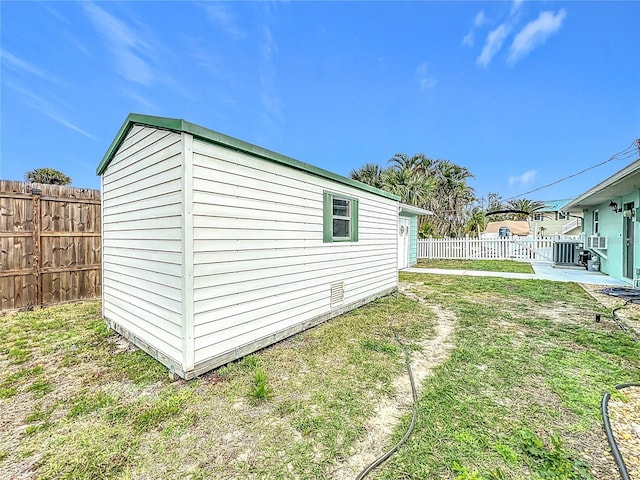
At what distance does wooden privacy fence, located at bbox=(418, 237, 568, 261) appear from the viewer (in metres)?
14.6

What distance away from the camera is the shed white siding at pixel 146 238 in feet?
9.13

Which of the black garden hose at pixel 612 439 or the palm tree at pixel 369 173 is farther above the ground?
the palm tree at pixel 369 173

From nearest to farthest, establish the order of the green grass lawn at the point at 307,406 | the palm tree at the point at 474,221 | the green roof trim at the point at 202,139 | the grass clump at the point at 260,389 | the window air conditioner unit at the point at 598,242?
the green grass lawn at the point at 307,406 < the grass clump at the point at 260,389 < the green roof trim at the point at 202,139 < the window air conditioner unit at the point at 598,242 < the palm tree at the point at 474,221

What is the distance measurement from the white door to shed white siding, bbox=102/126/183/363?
9735mm

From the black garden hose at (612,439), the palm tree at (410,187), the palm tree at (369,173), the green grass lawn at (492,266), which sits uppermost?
the palm tree at (369,173)

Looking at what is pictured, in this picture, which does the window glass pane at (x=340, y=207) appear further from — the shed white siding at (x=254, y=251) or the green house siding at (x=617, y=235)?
the green house siding at (x=617, y=235)

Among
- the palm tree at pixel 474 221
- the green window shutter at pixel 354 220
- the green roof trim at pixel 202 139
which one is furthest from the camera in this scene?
the palm tree at pixel 474 221

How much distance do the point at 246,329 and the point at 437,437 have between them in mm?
2153

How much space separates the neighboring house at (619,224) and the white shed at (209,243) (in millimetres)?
6330

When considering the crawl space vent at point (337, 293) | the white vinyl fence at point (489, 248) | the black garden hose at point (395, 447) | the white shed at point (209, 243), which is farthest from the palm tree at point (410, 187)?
the black garden hose at point (395, 447)

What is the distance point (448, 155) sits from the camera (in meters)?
24.7

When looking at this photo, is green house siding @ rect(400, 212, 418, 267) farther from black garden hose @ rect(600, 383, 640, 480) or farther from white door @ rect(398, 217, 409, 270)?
black garden hose @ rect(600, 383, 640, 480)

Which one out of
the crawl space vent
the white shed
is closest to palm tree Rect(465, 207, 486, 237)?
the crawl space vent

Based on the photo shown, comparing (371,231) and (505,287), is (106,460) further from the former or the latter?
(505,287)
